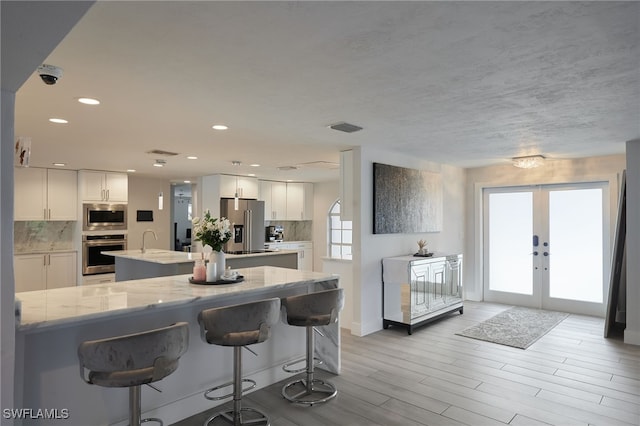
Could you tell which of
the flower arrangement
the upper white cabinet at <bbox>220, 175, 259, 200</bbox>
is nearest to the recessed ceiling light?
the flower arrangement

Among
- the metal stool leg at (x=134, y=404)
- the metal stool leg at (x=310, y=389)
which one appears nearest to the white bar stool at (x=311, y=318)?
the metal stool leg at (x=310, y=389)

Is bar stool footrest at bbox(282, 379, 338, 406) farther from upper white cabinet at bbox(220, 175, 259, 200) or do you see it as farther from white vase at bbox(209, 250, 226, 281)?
upper white cabinet at bbox(220, 175, 259, 200)

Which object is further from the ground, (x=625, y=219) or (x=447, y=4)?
(x=447, y=4)

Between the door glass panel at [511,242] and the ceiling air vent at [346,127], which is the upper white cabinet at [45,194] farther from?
the door glass panel at [511,242]

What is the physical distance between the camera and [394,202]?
5.48 m

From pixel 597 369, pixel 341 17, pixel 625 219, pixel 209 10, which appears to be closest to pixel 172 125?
pixel 209 10

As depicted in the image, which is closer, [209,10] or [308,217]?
[209,10]

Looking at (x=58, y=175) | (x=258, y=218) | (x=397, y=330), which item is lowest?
(x=397, y=330)

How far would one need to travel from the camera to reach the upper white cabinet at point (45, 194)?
6.59 metres

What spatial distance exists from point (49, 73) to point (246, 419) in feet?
8.63

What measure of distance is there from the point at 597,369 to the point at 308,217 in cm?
661

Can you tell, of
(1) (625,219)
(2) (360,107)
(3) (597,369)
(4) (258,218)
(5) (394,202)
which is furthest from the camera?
(4) (258,218)

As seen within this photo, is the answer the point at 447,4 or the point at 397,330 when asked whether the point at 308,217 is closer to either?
the point at 397,330

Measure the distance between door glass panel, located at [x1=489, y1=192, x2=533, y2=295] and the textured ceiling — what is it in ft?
6.78
